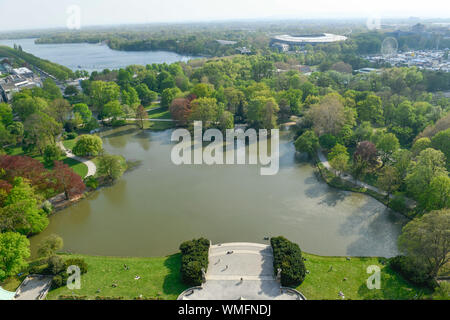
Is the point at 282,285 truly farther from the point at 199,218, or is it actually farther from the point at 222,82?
the point at 222,82

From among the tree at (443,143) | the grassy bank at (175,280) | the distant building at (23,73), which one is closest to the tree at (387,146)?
the tree at (443,143)

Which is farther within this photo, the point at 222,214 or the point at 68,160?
the point at 68,160

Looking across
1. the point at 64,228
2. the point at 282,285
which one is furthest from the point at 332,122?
the point at 64,228

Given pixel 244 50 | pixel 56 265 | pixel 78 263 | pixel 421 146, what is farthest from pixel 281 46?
pixel 56 265

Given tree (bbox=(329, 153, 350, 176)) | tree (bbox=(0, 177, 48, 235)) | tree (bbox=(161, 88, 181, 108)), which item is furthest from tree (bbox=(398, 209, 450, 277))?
tree (bbox=(161, 88, 181, 108))

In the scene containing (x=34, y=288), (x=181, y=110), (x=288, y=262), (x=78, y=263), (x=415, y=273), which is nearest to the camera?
(x=415, y=273)

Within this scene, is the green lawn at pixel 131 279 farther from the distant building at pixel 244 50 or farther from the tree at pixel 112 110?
the distant building at pixel 244 50

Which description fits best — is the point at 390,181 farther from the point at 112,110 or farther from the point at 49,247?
the point at 112,110
